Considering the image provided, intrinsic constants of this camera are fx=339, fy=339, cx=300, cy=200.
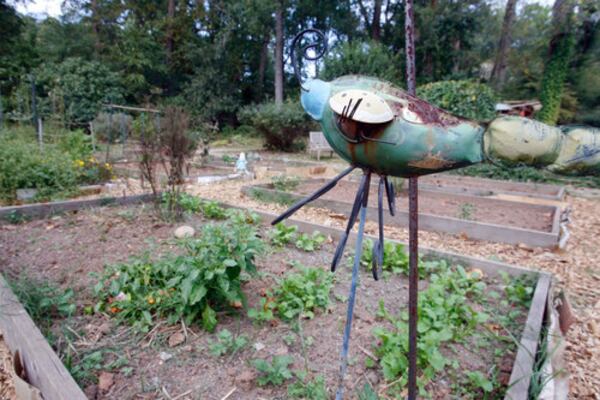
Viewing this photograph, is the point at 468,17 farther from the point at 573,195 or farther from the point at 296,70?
the point at 296,70

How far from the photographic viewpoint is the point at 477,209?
4508 millimetres

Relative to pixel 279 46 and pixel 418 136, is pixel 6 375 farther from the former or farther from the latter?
pixel 279 46

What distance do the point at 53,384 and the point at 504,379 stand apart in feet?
6.02

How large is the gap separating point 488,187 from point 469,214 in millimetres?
2575

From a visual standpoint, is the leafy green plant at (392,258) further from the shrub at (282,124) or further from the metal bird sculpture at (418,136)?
the shrub at (282,124)

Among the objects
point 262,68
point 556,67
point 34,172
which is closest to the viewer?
point 34,172

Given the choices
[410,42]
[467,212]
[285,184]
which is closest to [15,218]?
[285,184]

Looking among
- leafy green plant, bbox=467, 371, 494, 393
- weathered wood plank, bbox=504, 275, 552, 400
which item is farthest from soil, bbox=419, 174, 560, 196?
leafy green plant, bbox=467, 371, 494, 393

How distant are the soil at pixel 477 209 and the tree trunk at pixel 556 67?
25.1 ft

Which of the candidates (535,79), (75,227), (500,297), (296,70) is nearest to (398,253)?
(500,297)

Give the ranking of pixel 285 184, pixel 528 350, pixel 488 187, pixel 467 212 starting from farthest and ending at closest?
pixel 488 187 < pixel 285 184 < pixel 467 212 < pixel 528 350

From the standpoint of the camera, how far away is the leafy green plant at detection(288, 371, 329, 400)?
1344 millimetres

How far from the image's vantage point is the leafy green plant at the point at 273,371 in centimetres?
141

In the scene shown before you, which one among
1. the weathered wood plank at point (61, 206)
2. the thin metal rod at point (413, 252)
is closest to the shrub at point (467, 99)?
the weathered wood plank at point (61, 206)
